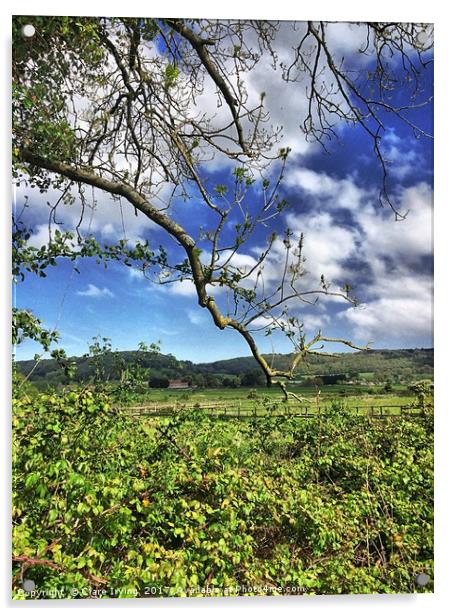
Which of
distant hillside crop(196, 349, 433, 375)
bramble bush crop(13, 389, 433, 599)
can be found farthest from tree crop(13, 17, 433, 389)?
bramble bush crop(13, 389, 433, 599)

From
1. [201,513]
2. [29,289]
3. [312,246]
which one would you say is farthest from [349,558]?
[29,289]

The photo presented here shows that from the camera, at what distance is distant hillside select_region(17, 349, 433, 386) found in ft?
9.25

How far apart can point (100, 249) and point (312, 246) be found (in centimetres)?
106

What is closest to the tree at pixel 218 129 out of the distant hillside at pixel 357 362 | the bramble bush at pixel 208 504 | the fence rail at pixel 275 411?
the distant hillside at pixel 357 362

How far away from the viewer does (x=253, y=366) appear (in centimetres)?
295

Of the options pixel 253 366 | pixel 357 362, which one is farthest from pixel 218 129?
pixel 357 362

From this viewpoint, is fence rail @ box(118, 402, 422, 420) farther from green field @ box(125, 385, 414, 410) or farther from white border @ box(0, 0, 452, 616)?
white border @ box(0, 0, 452, 616)

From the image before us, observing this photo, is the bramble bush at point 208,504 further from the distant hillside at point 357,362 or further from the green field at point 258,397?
the distant hillside at point 357,362

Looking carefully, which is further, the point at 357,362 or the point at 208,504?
the point at 357,362

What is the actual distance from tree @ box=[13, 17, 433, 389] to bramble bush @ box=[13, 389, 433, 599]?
0.47 m

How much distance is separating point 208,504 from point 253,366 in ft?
2.29

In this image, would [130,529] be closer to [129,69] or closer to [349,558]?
[349,558]

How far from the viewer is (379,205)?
2.96 metres
